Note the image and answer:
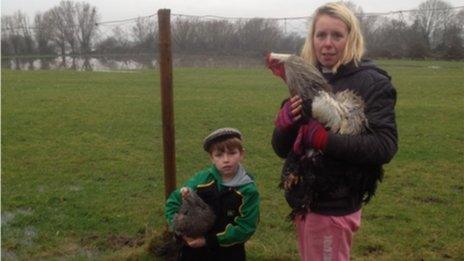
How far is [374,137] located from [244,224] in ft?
3.64

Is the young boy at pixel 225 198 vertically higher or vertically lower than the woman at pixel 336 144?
lower

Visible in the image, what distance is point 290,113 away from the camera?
2.38 m

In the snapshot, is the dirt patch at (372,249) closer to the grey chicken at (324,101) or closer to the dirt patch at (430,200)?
the dirt patch at (430,200)

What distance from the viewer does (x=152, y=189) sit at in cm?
677

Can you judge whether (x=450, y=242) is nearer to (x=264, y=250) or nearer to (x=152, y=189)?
(x=264, y=250)

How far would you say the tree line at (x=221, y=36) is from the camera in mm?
10586

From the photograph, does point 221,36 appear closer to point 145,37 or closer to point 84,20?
point 145,37

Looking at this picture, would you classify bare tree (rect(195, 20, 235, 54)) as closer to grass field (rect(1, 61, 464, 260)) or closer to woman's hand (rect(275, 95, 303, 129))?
grass field (rect(1, 61, 464, 260))

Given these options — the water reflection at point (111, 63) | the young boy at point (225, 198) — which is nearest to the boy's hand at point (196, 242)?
the young boy at point (225, 198)

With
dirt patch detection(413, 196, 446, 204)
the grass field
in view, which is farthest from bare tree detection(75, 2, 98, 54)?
dirt patch detection(413, 196, 446, 204)

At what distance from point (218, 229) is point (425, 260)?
2.22m

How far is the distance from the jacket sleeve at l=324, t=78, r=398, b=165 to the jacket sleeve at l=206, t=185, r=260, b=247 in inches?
35.9

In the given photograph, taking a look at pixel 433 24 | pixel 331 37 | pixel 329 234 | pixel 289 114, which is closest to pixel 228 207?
pixel 329 234

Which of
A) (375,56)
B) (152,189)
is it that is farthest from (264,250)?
(375,56)
